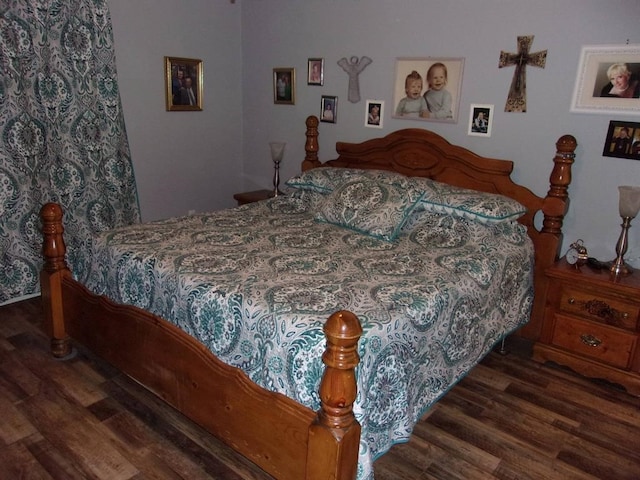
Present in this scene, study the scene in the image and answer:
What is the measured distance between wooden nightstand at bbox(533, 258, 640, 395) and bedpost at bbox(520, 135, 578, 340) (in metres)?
0.10

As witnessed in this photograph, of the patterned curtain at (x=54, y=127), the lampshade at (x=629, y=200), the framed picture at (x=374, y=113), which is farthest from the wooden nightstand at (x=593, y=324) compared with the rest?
the patterned curtain at (x=54, y=127)

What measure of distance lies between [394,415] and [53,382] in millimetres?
1754

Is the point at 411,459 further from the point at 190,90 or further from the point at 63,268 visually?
the point at 190,90

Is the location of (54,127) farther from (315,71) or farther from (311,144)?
(315,71)

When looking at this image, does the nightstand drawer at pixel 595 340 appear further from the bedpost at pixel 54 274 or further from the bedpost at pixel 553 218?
the bedpost at pixel 54 274

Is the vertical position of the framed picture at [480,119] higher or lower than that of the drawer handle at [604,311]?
higher

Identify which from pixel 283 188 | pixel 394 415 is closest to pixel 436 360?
pixel 394 415

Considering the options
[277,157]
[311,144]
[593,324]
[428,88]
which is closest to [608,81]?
[428,88]

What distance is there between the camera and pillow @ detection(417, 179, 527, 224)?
273 centimetres

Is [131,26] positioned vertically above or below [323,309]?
above

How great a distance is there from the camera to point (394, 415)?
1.79 meters

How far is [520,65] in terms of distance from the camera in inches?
117

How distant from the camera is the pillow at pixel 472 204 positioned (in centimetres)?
273

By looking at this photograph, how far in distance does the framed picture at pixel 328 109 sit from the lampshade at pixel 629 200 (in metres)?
2.08
